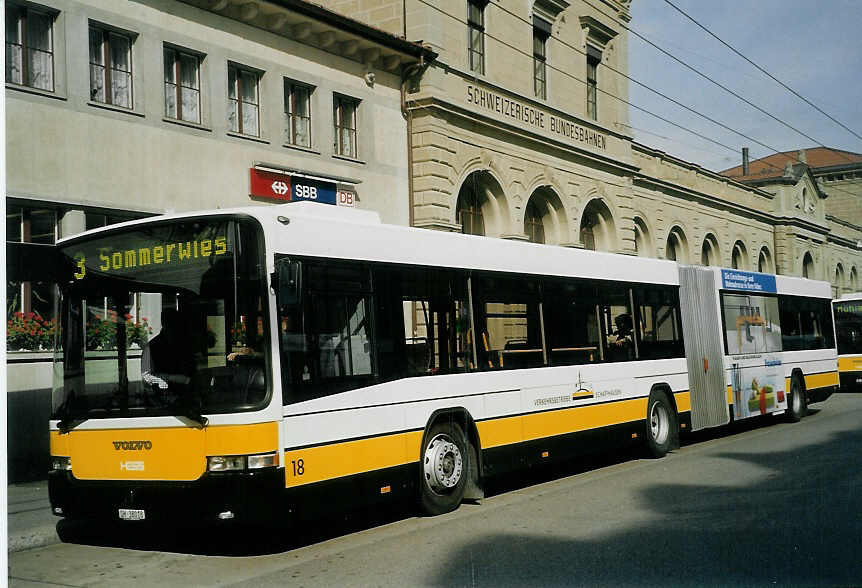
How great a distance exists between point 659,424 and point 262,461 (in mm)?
8701

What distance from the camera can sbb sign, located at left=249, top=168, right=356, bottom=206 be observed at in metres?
18.5

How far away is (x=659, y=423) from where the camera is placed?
15.3 m

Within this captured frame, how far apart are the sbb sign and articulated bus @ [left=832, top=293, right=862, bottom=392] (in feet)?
58.8

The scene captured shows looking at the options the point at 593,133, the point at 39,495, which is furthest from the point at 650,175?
the point at 39,495

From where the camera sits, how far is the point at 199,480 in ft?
→ 26.4

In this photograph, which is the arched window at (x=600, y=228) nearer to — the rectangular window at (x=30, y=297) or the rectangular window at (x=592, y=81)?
the rectangular window at (x=592, y=81)

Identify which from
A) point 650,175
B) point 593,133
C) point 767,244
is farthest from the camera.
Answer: point 767,244

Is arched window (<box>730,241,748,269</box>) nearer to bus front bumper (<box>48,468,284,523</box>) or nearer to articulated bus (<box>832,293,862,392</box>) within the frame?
articulated bus (<box>832,293,862,392</box>)

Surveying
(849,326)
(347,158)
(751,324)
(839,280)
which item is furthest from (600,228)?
(839,280)

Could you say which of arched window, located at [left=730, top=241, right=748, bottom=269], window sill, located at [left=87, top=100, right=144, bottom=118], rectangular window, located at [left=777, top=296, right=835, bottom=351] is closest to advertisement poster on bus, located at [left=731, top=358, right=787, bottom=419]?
rectangular window, located at [left=777, top=296, right=835, bottom=351]

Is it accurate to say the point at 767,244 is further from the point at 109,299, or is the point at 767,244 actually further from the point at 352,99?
the point at 109,299

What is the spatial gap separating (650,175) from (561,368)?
80.2 feet

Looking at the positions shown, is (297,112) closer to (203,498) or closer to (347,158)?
(347,158)

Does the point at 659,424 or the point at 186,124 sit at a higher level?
the point at 186,124
